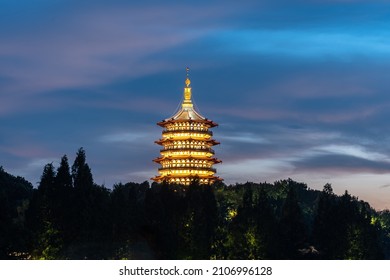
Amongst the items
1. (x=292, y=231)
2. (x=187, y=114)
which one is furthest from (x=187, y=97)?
(x=292, y=231)

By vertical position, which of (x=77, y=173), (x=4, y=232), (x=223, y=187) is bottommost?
(x=4, y=232)

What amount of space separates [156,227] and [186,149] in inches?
3033

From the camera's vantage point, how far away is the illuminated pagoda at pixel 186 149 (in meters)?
160

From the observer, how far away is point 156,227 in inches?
3287

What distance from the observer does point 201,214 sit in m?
87.9

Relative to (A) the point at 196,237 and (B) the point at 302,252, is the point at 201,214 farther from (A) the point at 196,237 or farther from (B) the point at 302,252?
(B) the point at 302,252

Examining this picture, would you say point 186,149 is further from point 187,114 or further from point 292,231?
point 292,231

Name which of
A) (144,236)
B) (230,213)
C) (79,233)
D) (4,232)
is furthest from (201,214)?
(230,213)

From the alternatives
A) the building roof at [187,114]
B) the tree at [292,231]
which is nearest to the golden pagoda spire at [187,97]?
the building roof at [187,114]

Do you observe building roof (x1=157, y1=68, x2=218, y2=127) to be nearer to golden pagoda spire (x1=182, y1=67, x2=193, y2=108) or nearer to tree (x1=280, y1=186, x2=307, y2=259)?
golden pagoda spire (x1=182, y1=67, x2=193, y2=108)

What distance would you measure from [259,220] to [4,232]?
30747 millimetres

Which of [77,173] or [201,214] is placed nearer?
[77,173]

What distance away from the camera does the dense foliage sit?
7238cm

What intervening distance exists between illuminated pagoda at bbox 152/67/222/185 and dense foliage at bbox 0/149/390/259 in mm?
46897
